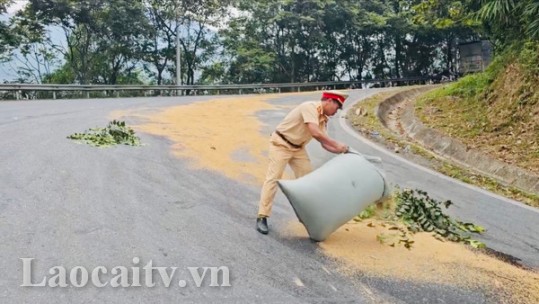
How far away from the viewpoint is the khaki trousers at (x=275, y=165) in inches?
182

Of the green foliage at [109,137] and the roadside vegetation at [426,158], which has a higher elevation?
the green foliage at [109,137]

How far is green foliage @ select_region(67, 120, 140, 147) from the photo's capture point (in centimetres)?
799

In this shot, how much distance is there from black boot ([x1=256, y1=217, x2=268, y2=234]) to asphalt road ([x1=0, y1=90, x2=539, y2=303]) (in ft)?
0.31

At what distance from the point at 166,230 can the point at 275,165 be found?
1232 mm

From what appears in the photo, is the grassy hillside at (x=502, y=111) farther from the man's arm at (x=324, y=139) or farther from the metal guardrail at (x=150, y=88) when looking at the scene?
the metal guardrail at (x=150, y=88)

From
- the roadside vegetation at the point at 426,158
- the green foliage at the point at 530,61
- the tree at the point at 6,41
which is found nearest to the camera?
the roadside vegetation at the point at 426,158

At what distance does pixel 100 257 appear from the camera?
3746 millimetres

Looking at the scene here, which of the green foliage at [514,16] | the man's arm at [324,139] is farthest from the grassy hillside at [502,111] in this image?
the man's arm at [324,139]

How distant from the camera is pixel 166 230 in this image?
4.42 m

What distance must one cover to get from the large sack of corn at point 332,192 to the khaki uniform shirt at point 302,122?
403 millimetres

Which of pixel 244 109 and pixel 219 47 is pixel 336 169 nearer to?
pixel 244 109

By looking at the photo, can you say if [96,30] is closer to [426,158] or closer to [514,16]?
[514,16]

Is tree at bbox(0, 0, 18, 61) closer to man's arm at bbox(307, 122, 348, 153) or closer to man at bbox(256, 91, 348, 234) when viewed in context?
man at bbox(256, 91, 348, 234)

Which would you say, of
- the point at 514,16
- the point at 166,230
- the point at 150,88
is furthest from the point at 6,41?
the point at 166,230
